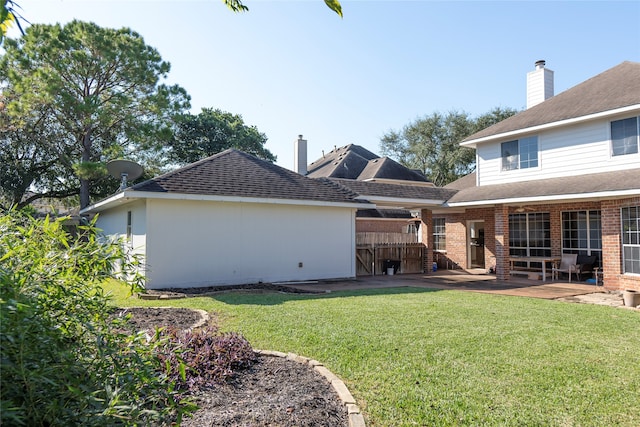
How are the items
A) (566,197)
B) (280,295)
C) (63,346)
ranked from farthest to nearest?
(566,197), (280,295), (63,346)

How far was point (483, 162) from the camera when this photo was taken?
17.5 m

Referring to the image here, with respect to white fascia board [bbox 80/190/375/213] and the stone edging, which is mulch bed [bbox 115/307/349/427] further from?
white fascia board [bbox 80/190/375/213]

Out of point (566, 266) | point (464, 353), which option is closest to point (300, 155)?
Result: point (566, 266)

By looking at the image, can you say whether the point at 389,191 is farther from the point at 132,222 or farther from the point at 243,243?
the point at 132,222

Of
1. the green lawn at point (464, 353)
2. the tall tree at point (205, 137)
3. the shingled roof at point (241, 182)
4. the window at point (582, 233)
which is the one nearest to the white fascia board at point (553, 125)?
the window at point (582, 233)

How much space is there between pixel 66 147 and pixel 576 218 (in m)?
27.6

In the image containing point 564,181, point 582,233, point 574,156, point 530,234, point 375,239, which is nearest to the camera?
point 564,181

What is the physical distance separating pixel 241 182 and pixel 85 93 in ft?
49.1

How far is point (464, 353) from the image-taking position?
556 centimetres

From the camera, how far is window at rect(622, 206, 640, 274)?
1196 cm

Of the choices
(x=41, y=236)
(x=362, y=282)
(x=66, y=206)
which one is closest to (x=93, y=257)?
(x=41, y=236)

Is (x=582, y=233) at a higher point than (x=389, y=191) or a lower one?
lower

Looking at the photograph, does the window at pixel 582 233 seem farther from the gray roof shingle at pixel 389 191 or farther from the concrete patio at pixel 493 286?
the gray roof shingle at pixel 389 191

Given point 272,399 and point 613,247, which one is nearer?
point 272,399
